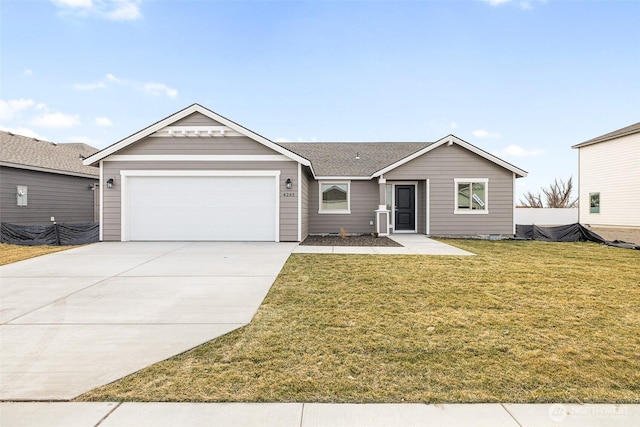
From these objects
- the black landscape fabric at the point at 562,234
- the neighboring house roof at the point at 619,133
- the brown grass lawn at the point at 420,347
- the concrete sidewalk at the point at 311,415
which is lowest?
the concrete sidewalk at the point at 311,415

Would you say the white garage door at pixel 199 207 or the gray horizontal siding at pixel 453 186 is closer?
the white garage door at pixel 199 207

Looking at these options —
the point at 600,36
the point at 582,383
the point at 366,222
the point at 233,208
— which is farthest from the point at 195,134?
the point at 600,36

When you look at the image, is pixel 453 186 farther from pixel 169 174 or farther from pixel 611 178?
pixel 169 174

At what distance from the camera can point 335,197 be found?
50.1 ft

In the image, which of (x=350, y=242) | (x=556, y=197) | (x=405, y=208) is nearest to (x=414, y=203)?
(x=405, y=208)

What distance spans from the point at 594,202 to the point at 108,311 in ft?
80.4

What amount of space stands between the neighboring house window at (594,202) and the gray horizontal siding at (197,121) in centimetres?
2149

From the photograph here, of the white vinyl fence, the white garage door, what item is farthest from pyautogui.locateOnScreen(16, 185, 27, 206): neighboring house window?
the white vinyl fence

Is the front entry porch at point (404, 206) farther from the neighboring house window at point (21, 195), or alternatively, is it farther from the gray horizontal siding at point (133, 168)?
the neighboring house window at point (21, 195)

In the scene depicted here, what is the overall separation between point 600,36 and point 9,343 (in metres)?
22.8

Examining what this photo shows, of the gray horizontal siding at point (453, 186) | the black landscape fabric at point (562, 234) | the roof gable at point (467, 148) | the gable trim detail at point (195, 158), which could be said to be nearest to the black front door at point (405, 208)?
the gray horizontal siding at point (453, 186)

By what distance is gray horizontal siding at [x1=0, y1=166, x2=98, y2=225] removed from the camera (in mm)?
13695

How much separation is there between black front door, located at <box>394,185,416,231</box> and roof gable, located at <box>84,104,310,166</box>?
631 cm

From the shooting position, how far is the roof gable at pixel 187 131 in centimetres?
1102
